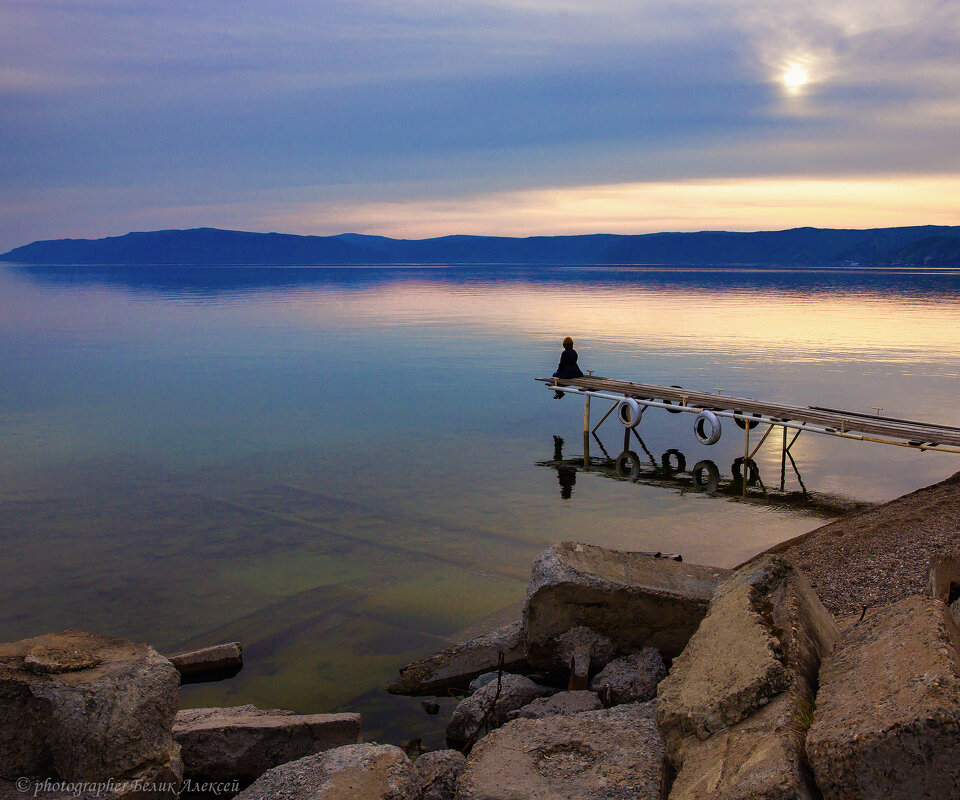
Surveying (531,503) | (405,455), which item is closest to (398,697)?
(531,503)

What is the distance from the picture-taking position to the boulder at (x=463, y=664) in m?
8.21

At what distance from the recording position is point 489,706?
23.4 feet

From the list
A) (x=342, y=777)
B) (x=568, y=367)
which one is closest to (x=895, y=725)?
(x=342, y=777)

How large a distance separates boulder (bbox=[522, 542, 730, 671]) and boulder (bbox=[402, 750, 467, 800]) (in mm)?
2106

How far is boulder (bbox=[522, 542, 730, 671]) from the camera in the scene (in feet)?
25.2

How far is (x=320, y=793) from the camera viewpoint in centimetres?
488

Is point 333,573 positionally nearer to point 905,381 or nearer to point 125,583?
point 125,583

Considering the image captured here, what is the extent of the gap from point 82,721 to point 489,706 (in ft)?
10.8

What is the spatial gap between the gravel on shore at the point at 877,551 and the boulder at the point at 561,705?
97.3 inches

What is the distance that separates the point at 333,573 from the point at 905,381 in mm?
27326

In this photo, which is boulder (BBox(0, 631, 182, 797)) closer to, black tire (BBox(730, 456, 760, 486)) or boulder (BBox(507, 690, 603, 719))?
boulder (BBox(507, 690, 603, 719))

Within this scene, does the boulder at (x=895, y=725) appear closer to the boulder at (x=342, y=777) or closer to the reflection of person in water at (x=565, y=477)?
the boulder at (x=342, y=777)

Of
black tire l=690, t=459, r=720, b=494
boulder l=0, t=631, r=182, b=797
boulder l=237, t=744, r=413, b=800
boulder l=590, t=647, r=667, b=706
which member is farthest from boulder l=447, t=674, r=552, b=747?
black tire l=690, t=459, r=720, b=494

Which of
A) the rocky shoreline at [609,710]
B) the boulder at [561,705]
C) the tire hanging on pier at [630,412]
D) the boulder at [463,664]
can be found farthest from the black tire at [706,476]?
the boulder at [561,705]
